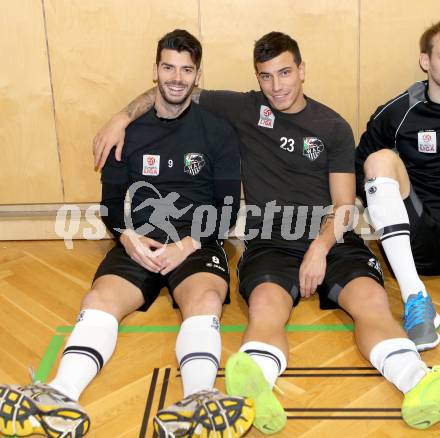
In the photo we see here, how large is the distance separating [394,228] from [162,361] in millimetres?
942

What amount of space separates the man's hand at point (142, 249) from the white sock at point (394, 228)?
81cm

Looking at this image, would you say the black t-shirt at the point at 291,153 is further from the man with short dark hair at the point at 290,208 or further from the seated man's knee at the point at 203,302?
the seated man's knee at the point at 203,302

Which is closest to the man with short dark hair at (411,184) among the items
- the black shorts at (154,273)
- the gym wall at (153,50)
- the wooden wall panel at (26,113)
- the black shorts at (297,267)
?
the black shorts at (297,267)

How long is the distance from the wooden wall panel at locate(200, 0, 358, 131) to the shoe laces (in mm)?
1109

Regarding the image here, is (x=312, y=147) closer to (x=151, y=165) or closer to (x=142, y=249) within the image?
(x=151, y=165)

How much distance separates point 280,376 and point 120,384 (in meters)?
0.52

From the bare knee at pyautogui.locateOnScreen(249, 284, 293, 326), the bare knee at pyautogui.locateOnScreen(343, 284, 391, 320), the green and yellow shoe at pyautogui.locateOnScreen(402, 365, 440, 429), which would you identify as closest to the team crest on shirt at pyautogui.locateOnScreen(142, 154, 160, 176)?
the bare knee at pyautogui.locateOnScreen(249, 284, 293, 326)

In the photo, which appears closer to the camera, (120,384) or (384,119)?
(120,384)

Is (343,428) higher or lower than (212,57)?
lower

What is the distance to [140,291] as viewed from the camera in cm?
234

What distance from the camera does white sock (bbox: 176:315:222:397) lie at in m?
1.87

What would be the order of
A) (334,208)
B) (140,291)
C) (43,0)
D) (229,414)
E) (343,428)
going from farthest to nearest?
(43,0), (334,208), (140,291), (343,428), (229,414)

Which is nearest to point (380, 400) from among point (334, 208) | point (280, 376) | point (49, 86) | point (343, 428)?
point (343, 428)

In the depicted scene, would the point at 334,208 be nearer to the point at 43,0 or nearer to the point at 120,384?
the point at 120,384
